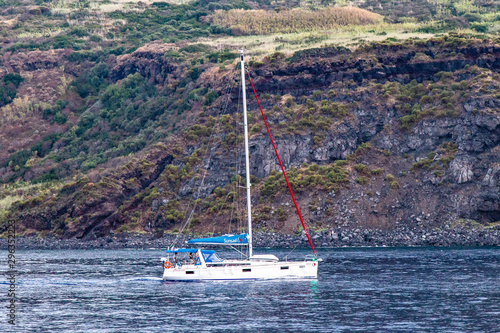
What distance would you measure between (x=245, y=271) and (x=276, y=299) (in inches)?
296

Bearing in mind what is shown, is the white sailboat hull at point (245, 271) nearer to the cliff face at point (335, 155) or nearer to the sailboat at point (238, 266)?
the sailboat at point (238, 266)

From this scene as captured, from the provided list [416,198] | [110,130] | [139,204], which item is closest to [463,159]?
[416,198]

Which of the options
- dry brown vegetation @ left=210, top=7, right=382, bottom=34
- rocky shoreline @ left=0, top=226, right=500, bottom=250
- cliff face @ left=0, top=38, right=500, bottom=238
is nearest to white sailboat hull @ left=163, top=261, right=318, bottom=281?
rocky shoreline @ left=0, top=226, right=500, bottom=250

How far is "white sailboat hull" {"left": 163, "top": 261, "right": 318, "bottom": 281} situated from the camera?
52.9m

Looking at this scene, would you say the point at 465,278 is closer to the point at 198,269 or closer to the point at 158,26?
the point at 198,269

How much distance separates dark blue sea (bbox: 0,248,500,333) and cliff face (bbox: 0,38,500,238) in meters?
21.4

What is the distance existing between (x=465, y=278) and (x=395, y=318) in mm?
16739

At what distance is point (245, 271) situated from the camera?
53.1m

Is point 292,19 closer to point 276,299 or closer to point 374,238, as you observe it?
point 374,238

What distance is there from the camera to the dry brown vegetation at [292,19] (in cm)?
15475

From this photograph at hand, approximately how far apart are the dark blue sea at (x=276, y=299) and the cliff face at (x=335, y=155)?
70.2ft

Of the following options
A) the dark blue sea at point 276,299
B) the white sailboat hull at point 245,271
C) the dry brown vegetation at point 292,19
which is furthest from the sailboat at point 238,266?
the dry brown vegetation at point 292,19

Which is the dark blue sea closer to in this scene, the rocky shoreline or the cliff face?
the rocky shoreline

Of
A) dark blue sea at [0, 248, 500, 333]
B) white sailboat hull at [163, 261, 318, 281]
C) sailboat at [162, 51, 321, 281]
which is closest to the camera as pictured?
dark blue sea at [0, 248, 500, 333]
